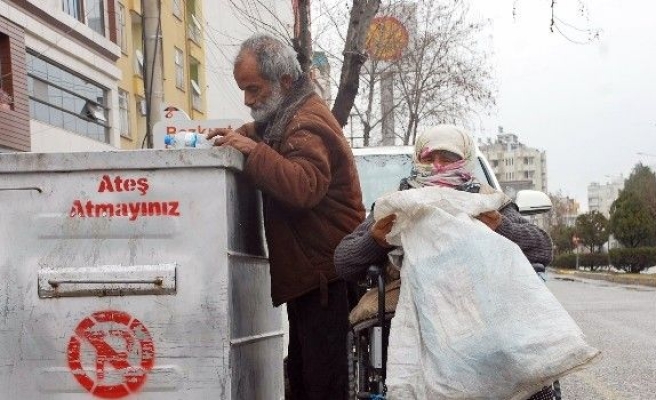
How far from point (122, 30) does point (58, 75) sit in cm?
557

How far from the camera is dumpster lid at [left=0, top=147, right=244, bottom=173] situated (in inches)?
115

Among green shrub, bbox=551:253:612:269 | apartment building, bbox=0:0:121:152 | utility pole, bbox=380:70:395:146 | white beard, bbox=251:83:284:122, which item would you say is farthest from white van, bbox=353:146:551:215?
green shrub, bbox=551:253:612:269

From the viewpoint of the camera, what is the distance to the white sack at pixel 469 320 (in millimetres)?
2684

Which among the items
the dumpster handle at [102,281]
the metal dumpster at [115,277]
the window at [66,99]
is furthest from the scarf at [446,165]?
the window at [66,99]

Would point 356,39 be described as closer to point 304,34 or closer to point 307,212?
point 304,34

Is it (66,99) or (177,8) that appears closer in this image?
(66,99)

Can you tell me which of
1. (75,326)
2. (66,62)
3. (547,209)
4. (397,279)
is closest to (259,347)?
(397,279)

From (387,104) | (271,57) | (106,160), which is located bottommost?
(106,160)

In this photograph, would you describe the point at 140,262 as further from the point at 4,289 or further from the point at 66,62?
the point at 66,62

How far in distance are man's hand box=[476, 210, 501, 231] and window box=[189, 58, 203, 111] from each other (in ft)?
102

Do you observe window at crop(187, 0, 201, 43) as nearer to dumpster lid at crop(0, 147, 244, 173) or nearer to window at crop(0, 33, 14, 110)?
window at crop(0, 33, 14, 110)

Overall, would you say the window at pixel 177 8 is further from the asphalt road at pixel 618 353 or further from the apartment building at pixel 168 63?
the asphalt road at pixel 618 353

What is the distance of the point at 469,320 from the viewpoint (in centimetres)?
277

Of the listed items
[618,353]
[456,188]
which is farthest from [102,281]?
[618,353]
